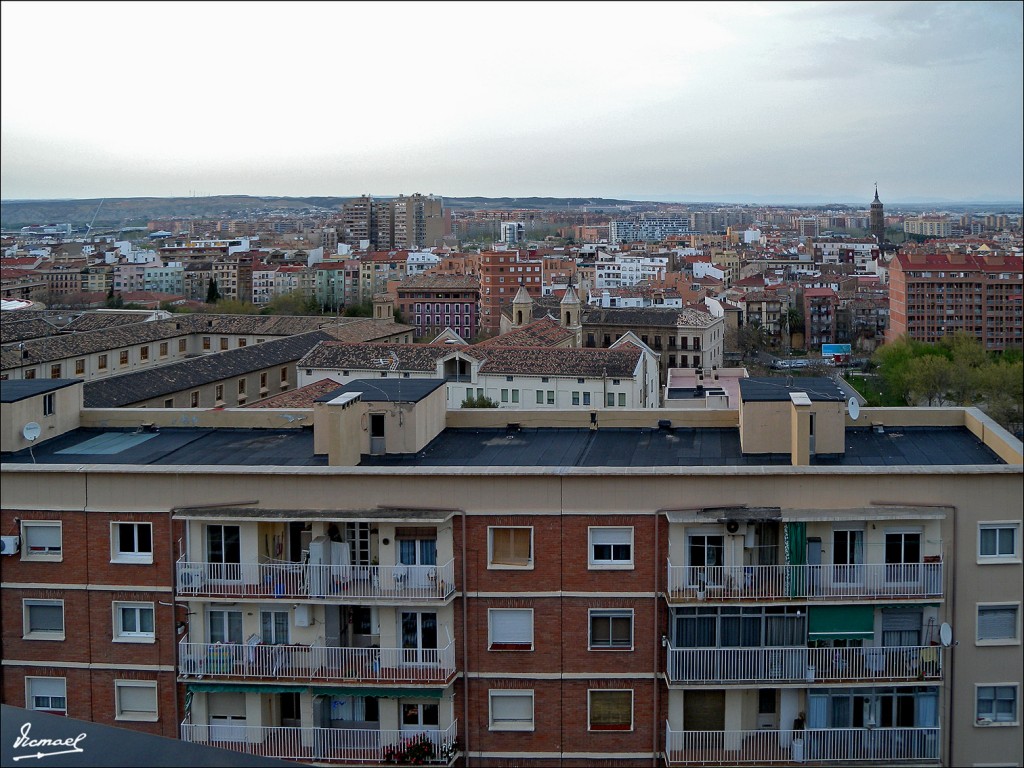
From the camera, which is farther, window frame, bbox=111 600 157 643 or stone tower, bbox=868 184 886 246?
stone tower, bbox=868 184 886 246

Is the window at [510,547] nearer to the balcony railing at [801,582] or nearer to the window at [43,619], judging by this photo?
the balcony railing at [801,582]

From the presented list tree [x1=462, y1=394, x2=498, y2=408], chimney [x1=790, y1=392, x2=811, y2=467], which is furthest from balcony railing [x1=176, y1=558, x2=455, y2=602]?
tree [x1=462, y1=394, x2=498, y2=408]

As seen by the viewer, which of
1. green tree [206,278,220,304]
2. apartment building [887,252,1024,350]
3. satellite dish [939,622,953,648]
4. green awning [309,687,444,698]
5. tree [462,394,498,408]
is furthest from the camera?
green tree [206,278,220,304]

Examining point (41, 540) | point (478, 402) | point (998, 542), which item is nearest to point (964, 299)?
point (478, 402)

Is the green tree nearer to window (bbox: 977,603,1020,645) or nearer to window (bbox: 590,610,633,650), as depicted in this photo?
window (bbox: 590,610,633,650)

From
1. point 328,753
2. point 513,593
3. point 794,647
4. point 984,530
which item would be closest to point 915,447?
point 984,530

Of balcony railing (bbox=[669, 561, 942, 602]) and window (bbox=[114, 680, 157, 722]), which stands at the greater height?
balcony railing (bbox=[669, 561, 942, 602])

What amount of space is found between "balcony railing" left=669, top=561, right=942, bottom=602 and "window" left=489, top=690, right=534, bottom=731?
435mm

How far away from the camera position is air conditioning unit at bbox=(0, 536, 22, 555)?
111 inches

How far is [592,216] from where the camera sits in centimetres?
3159

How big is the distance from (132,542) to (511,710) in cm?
99

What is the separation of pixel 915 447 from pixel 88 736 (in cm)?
253

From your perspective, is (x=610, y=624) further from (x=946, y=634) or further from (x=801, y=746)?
(x=946, y=634)

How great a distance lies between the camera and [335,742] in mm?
2820
